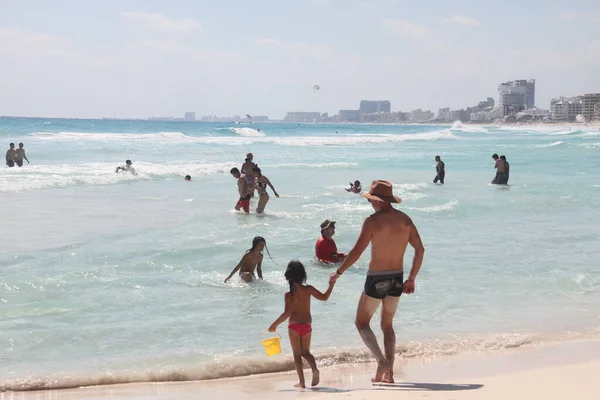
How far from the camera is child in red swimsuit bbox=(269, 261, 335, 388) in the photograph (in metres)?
5.57

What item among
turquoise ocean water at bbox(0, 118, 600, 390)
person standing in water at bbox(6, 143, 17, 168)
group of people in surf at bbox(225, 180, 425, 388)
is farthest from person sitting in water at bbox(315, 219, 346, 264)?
person standing in water at bbox(6, 143, 17, 168)

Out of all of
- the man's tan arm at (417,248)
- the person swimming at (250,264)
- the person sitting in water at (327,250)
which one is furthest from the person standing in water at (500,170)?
the man's tan arm at (417,248)

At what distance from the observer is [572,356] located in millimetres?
6531

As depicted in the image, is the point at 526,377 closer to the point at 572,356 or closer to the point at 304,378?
the point at 572,356

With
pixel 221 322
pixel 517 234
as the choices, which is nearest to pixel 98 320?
pixel 221 322

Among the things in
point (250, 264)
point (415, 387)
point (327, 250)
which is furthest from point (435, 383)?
point (327, 250)

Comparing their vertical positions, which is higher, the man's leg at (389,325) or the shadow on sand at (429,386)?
the man's leg at (389,325)

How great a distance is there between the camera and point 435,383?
558 centimetres

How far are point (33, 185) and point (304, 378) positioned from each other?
18213 millimetres

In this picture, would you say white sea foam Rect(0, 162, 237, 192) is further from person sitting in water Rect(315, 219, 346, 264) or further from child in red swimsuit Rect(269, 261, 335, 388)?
child in red swimsuit Rect(269, 261, 335, 388)

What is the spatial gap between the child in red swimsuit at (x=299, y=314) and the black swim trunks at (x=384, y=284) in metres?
0.40

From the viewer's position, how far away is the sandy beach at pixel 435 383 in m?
5.05

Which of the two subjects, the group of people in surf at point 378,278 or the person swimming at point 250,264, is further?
the person swimming at point 250,264

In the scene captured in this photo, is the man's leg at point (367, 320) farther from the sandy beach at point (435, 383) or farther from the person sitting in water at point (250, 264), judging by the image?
the person sitting in water at point (250, 264)
